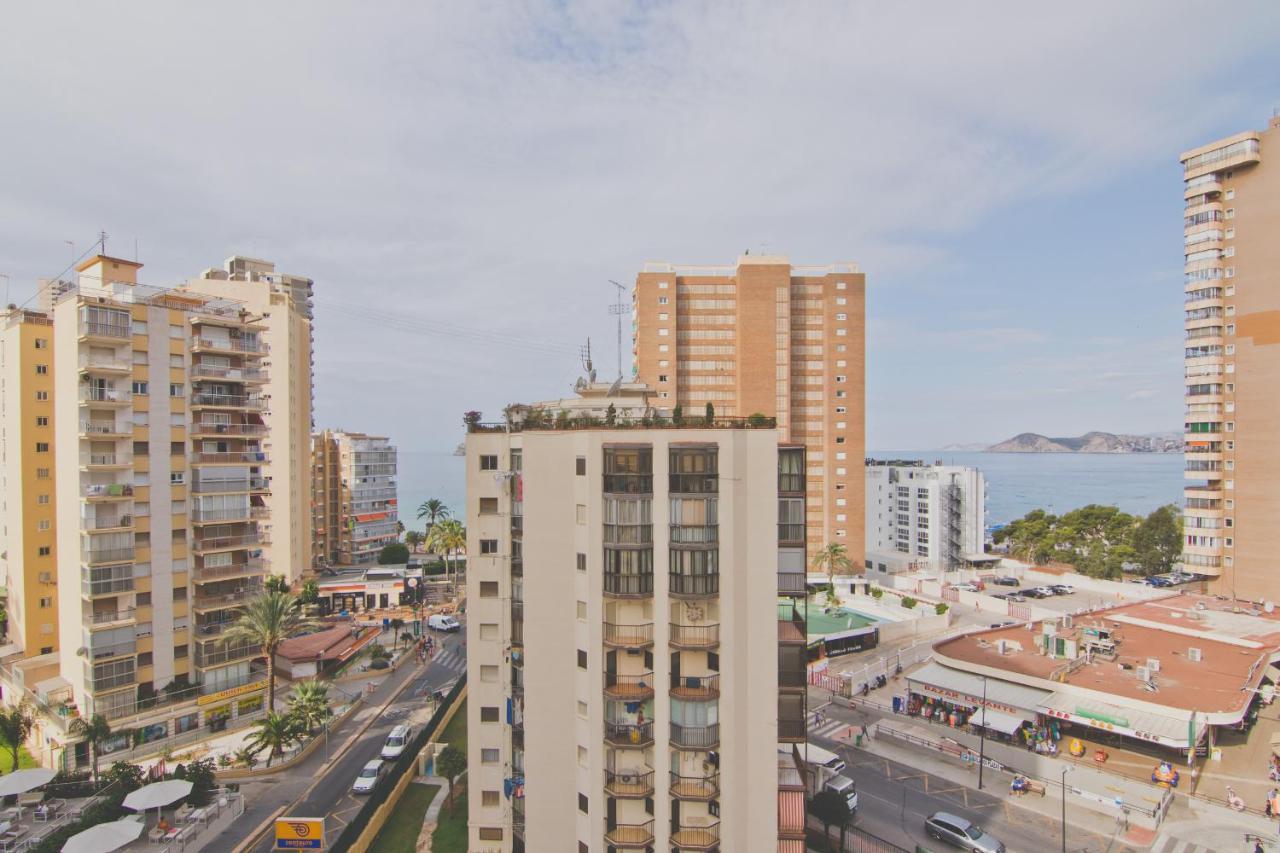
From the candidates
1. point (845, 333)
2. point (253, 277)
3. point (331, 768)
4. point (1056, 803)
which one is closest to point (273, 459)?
point (253, 277)

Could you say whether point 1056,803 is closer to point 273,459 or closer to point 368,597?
point 368,597

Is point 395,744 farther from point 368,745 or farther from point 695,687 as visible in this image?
point 695,687

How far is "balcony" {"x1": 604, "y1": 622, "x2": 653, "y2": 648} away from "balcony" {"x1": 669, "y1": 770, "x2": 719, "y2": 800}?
421 cm

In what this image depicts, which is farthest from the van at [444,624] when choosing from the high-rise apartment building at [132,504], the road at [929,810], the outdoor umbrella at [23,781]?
the road at [929,810]

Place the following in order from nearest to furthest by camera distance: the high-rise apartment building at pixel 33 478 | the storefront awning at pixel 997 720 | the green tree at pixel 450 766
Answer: the green tree at pixel 450 766, the storefront awning at pixel 997 720, the high-rise apartment building at pixel 33 478

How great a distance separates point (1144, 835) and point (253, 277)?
9551cm

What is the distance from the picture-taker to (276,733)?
33.9 metres

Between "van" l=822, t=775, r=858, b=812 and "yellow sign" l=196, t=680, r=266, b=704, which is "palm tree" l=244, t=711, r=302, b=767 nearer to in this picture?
"yellow sign" l=196, t=680, r=266, b=704

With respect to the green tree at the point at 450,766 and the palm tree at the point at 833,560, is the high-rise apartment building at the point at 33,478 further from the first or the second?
the palm tree at the point at 833,560

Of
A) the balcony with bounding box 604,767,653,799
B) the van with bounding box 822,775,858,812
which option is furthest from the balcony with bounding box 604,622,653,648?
the van with bounding box 822,775,858,812

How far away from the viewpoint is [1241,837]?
27.3 m

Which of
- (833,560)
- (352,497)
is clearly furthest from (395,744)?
(352,497)

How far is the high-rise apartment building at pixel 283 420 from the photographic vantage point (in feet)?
221

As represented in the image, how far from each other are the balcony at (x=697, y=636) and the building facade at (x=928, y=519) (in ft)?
236
